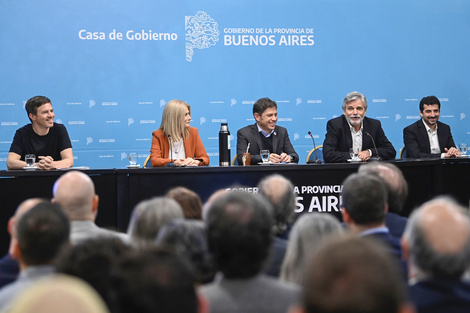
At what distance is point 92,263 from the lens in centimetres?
124

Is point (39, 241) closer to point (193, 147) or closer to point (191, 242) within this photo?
point (191, 242)

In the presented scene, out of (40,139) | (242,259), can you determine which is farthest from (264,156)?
(242,259)

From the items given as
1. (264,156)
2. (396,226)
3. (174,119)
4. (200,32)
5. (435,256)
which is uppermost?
(200,32)

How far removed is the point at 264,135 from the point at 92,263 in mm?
4237

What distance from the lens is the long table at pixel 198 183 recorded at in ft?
13.2

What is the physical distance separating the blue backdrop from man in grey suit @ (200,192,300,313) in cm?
501

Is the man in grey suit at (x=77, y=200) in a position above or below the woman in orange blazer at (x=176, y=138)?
below

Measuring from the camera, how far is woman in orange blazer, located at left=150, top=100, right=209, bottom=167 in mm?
5062

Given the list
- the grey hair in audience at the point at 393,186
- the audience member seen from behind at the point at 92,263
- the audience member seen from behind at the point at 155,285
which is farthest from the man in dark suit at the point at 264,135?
the audience member seen from behind at the point at 155,285

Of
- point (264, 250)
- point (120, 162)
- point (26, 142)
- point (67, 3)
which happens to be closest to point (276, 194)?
point (264, 250)

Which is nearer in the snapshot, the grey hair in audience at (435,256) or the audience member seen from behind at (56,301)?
the audience member seen from behind at (56,301)

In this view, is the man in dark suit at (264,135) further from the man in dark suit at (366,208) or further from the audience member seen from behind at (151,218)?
the audience member seen from behind at (151,218)

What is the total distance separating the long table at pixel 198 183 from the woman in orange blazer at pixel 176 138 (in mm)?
760

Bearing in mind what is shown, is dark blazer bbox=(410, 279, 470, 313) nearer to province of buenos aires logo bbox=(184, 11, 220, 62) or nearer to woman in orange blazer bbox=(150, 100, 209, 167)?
woman in orange blazer bbox=(150, 100, 209, 167)
